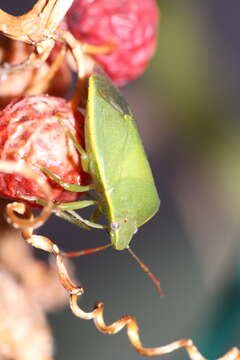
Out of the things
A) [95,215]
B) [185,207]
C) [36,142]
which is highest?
[36,142]

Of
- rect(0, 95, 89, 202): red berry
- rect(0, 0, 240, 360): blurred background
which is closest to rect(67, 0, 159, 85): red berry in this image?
rect(0, 95, 89, 202): red berry

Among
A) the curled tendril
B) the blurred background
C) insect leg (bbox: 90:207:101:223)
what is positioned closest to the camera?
the curled tendril

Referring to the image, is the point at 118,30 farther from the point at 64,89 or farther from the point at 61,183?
the point at 61,183

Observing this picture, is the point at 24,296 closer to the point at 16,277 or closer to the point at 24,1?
the point at 16,277

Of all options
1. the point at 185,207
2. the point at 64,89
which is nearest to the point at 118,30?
the point at 64,89

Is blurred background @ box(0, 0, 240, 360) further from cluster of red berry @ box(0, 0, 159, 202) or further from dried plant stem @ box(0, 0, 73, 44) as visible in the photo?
dried plant stem @ box(0, 0, 73, 44)

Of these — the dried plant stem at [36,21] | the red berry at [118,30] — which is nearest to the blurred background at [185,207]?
the red berry at [118,30]

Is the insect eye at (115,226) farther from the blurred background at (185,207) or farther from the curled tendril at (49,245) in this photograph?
the blurred background at (185,207)

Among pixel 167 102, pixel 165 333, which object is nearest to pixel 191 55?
pixel 167 102
